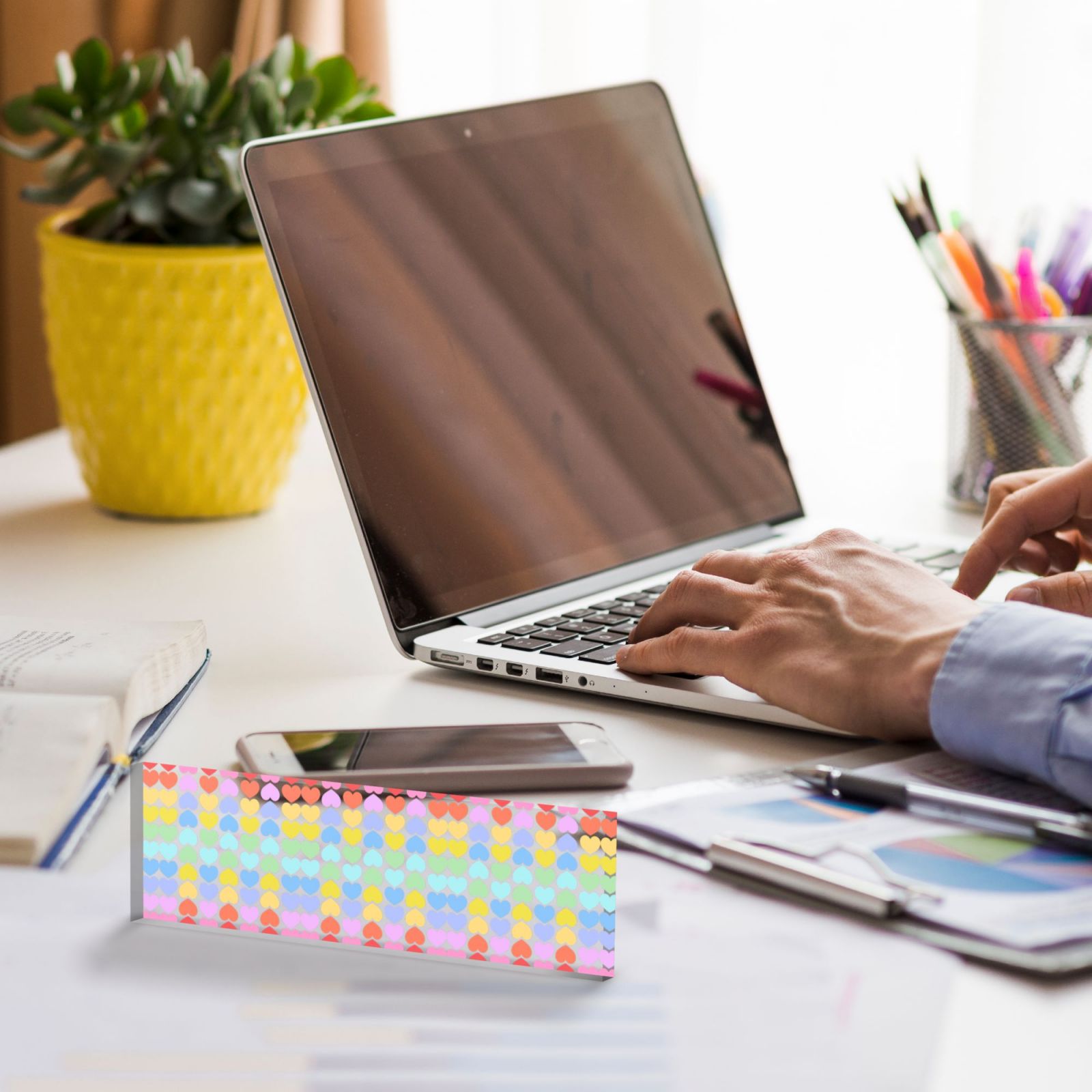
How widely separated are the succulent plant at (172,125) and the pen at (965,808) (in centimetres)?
64

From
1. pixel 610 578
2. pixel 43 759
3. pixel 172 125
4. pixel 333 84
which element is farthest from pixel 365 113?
pixel 43 759

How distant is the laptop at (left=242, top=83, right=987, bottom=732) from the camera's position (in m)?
0.77

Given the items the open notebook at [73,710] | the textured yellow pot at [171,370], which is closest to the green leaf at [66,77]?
the textured yellow pot at [171,370]

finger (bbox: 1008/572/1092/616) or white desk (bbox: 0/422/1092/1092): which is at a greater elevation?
finger (bbox: 1008/572/1092/616)

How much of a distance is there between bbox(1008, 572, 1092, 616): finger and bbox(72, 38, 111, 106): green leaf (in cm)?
72

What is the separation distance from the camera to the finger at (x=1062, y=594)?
0.74 m

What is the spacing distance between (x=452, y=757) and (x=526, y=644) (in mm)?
157

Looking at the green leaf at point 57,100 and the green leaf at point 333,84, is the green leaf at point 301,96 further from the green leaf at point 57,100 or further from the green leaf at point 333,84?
the green leaf at point 57,100

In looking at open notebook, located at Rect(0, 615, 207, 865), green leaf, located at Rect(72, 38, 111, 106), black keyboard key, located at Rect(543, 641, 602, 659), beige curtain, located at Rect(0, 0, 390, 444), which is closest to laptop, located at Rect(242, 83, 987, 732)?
black keyboard key, located at Rect(543, 641, 602, 659)

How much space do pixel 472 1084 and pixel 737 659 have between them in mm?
302

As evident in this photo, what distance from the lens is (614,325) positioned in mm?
948

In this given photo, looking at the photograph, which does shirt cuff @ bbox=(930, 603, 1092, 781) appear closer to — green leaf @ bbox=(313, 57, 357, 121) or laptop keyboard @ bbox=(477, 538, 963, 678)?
laptop keyboard @ bbox=(477, 538, 963, 678)

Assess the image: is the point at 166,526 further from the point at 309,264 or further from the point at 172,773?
the point at 172,773

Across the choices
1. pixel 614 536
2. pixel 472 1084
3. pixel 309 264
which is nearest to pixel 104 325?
pixel 309 264
